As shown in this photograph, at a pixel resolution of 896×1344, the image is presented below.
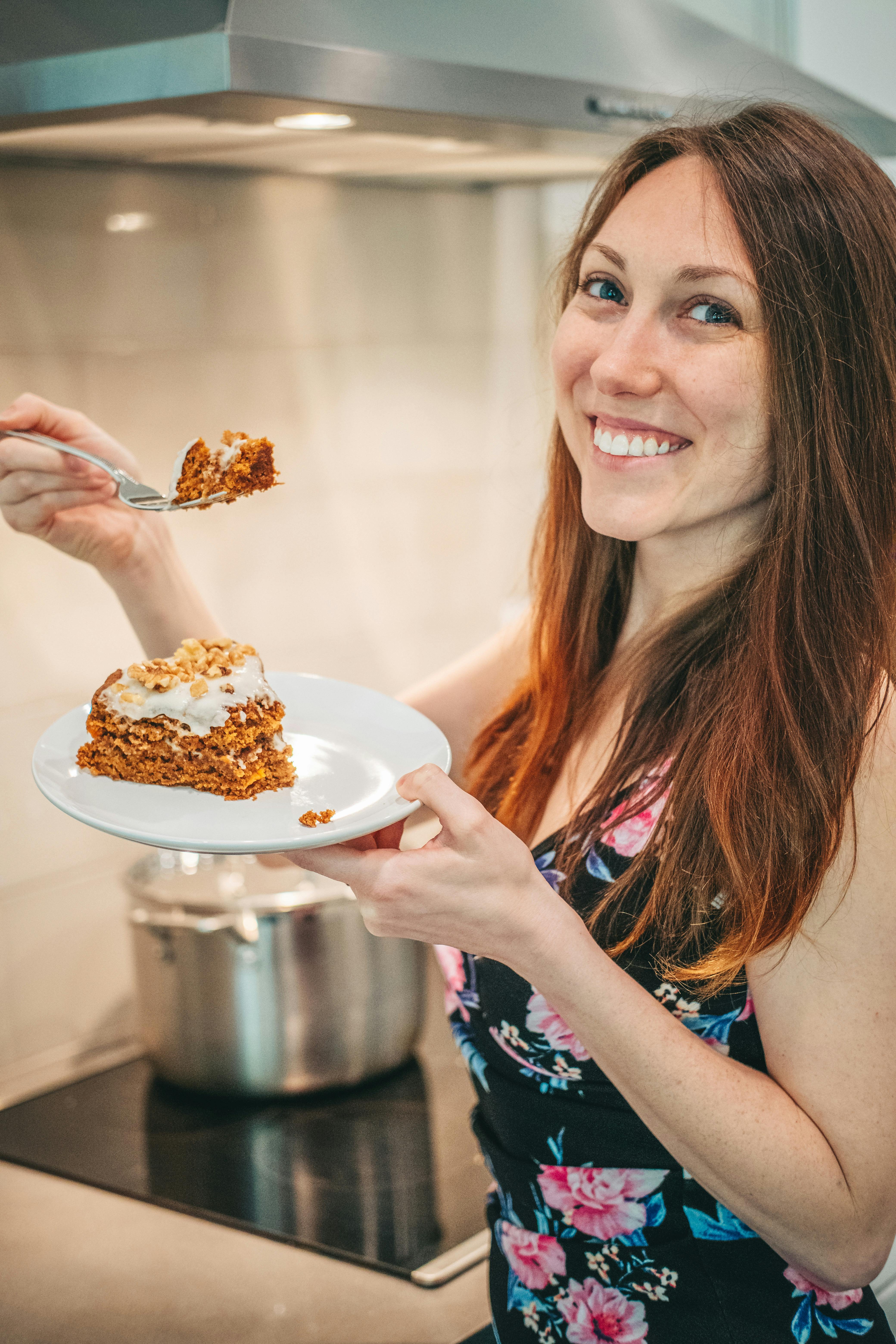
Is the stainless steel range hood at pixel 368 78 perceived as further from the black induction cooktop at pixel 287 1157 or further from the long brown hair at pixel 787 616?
the black induction cooktop at pixel 287 1157

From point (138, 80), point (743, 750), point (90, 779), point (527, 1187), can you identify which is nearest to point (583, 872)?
point (743, 750)

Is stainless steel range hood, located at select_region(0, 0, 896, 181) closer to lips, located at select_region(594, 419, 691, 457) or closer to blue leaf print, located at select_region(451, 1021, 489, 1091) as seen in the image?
lips, located at select_region(594, 419, 691, 457)

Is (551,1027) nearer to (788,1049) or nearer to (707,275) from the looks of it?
(788,1049)

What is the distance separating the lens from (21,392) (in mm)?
1340

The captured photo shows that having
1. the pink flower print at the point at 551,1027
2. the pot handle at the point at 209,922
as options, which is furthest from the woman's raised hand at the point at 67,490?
the pink flower print at the point at 551,1027

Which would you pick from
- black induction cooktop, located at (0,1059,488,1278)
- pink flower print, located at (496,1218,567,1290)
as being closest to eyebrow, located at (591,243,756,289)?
pink flower print, located at (496,1218,567,1290)

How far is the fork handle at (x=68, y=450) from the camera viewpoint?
0.94 m

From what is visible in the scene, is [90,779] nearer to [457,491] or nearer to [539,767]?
[539,767]

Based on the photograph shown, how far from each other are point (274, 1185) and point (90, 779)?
592 millimetres

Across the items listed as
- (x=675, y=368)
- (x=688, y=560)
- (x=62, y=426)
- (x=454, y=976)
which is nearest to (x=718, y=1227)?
(x=454, y=976)

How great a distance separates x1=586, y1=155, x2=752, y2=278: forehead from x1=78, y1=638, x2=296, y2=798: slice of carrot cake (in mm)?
413

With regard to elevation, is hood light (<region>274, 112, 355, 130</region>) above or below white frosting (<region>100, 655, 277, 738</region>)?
above

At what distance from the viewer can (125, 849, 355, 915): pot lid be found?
130cm

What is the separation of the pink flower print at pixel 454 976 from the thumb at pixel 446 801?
0.90 feet
